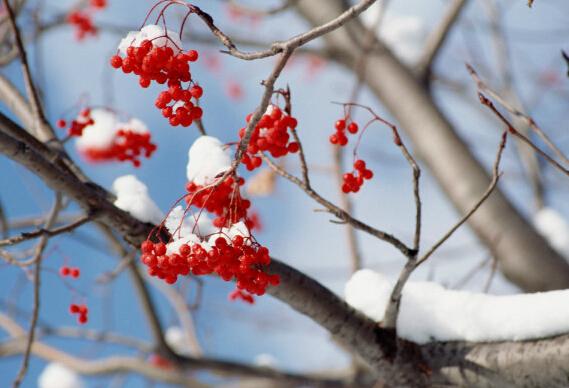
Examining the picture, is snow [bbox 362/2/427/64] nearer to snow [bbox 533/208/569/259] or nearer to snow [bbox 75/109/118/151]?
snow [bbox 533/208/569/259]

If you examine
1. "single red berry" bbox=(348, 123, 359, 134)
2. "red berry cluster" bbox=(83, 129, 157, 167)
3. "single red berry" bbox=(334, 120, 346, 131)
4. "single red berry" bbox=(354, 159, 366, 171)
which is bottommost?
"single red berry" bbox=(354, 159, 366, 171)

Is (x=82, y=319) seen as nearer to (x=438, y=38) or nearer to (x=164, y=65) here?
(x=164, y=65)

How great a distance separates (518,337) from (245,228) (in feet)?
3.10

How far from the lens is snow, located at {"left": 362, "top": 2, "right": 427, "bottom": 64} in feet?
19.0

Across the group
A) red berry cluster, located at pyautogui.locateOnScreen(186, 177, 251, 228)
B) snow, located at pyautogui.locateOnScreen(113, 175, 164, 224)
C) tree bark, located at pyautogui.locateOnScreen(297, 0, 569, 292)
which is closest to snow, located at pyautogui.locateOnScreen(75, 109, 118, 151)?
snow, located at pyautogui.locateOnScreen(113, 175, 164, 224)

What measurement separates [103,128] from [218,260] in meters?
2.12

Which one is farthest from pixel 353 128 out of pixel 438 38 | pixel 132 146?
pixel 438 38

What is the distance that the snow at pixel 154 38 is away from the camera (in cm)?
136

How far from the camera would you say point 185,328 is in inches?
197

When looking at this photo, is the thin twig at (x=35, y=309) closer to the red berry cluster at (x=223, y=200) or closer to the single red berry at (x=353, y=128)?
the red berry cluster at (x=223, y=200)

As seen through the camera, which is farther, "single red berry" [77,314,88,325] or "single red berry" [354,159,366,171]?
"single red berry" [77,314,88,325]

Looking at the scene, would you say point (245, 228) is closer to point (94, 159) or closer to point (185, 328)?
point (94, 159)

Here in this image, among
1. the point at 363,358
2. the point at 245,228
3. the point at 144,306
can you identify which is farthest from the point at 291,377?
the point at 245,228

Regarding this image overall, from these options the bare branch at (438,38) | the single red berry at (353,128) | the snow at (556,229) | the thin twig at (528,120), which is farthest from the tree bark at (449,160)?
the single red berry at (353,128)
